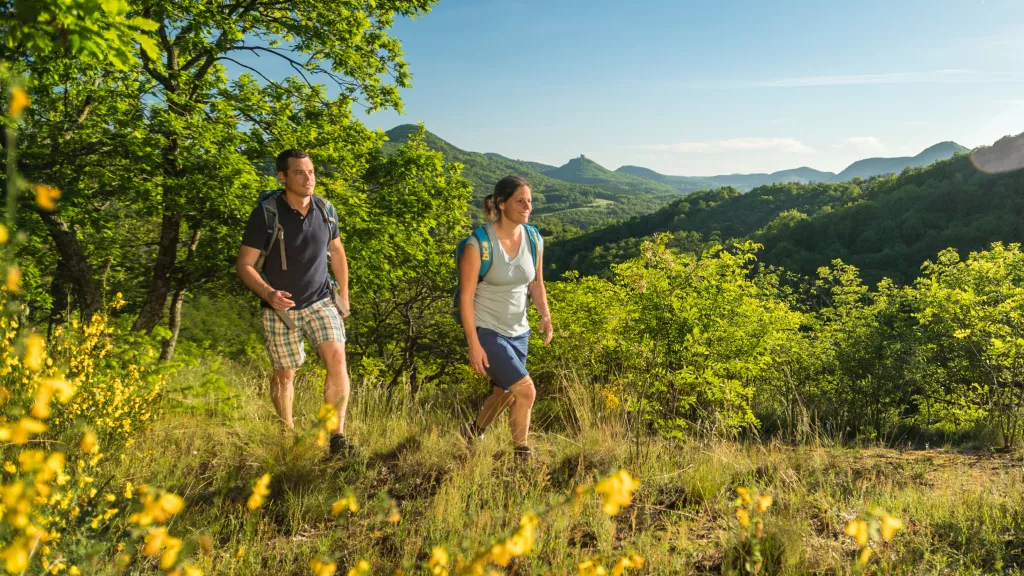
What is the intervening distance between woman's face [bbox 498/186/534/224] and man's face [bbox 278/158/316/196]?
104cm

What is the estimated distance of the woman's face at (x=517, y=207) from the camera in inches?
118

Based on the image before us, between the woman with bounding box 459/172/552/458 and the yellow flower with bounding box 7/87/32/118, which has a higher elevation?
the yellow flower with bounding box 7/87/32/118

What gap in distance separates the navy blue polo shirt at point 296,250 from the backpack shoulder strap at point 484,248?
893 mm

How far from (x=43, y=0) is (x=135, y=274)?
8.79m

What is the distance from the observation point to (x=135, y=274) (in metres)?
9.73

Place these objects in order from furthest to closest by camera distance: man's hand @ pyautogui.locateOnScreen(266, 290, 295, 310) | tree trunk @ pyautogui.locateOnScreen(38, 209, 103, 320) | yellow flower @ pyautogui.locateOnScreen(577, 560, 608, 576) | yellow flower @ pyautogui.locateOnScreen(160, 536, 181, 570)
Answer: tree trunk @ pyautogui.locateOnScreen(38, 209, 103, 320), man's hand @ pyautogui.locateOnScreen(266, 290, 295, 310), yellow flower @ pyautogui.locateOnScreen(577, 560, 608, 576), yellow flower @ pyautogui.locateOnScreen(160, 536, 181, 570)

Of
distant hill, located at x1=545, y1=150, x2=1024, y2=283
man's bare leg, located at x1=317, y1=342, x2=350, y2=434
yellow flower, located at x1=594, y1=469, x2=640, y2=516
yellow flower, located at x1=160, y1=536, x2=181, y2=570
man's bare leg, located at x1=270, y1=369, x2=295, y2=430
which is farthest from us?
distant hill, located at x1=545, y1=150, x2=1024, y2=283

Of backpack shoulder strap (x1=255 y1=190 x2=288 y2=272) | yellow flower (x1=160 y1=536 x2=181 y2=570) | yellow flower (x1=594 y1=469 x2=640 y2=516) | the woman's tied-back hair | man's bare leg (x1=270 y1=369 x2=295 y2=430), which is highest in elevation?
the woman's tied-back hair

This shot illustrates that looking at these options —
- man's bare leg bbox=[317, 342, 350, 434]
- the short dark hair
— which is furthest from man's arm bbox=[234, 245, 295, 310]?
the short dark hair

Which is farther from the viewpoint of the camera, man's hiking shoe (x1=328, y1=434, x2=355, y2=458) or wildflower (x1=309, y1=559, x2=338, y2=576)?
man's hiking shoe (x1=328, y1=434, x2=355, y2=458)

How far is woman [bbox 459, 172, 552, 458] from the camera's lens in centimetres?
294

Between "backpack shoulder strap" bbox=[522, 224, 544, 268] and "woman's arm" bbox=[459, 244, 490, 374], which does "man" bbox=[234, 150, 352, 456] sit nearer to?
"woman's arm" bbox=[459, 244, 490, 374]

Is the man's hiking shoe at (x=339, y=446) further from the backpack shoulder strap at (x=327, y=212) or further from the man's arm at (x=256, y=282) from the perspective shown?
the backpack shoulder strap at (x=327, y=212)

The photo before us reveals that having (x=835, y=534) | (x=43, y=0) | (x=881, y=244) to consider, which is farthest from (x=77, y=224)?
(x=881, y=244)
